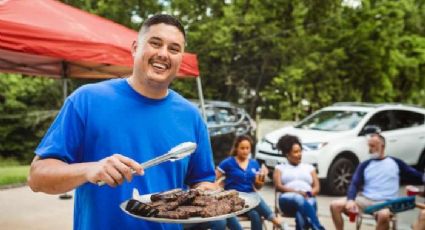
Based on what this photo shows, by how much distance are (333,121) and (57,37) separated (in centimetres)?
663

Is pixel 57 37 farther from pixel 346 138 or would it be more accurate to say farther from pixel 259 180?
pixel 346 138

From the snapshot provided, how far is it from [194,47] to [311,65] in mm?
4064

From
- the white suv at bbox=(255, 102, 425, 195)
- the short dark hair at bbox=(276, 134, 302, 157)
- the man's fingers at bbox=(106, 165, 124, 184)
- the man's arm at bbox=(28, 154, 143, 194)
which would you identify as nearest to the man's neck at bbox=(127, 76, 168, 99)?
the man's arm at bbox=(28, 154, 143, 194)

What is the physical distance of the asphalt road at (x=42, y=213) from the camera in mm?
6371

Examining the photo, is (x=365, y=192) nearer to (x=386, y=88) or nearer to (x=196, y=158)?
(x=196, y=158)

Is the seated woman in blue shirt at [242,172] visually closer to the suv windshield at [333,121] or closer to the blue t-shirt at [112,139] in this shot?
the blue t-shirt at [112,139]

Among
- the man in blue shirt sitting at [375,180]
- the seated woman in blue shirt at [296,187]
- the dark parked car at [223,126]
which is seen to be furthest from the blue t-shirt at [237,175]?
the dark parked car at [223,126]

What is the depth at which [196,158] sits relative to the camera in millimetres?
1976

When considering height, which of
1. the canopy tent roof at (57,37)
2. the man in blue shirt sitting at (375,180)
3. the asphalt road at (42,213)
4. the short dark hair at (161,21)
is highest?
the canopy tent roof at (57,37)

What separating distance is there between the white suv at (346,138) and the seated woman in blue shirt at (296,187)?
2.98 meters

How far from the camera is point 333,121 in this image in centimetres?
1015

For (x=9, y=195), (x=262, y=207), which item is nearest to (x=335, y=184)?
(x=262, y=207)

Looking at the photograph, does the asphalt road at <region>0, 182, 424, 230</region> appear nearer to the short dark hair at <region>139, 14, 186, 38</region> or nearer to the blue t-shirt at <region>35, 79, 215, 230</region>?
the blue t-shirt at <region>35, 79, 215, 230</region>

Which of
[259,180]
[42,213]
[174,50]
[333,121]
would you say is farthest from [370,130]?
[174,50]
